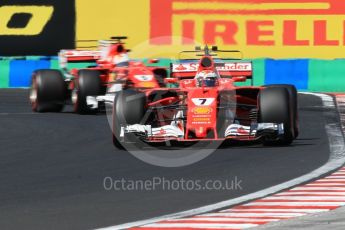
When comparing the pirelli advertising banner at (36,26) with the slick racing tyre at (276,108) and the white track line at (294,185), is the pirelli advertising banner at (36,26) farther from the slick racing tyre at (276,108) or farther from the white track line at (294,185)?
the slick racing tyre at (276,108)

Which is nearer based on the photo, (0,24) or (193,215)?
(193,215)

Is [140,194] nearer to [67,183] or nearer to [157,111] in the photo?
[67,183]

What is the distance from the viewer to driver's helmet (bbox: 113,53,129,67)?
20325mm

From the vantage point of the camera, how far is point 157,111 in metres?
15.0

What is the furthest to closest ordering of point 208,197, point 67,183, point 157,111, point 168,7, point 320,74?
point 168,7, point 320,74, point 157,111, point 67,183, point 208,197

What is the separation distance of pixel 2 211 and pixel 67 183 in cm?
187

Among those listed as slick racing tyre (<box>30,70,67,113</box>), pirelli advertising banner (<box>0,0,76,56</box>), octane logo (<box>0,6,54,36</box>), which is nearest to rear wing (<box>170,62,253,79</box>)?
slick racing tyre (<box>30,70,67,113</box>)

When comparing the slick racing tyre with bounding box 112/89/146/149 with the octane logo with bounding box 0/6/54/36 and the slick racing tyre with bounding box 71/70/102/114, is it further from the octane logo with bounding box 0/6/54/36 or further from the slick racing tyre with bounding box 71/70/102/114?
the octane logo with bounding box 0/6/54/36

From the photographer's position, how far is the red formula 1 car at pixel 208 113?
14094 millimetres

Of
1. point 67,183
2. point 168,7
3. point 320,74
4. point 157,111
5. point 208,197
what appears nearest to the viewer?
point 208,197

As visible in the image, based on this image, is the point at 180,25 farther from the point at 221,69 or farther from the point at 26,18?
the point at 221,69

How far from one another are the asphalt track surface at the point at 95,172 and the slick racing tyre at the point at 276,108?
29 cm

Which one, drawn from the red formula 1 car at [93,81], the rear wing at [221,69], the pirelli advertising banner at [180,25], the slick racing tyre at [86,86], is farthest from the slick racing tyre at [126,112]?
the pirelli advertising banner at [180,25]

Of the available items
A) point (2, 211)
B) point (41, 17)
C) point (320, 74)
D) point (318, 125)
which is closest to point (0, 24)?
point (41, 17)
